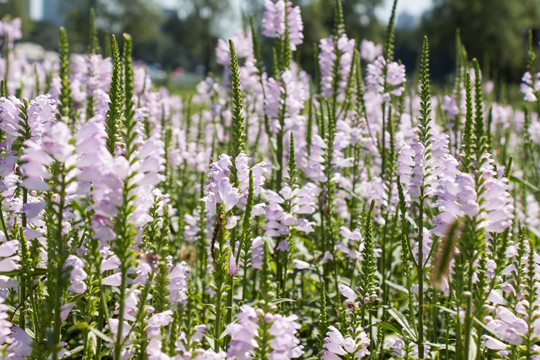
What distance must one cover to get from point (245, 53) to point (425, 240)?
11.3 ft

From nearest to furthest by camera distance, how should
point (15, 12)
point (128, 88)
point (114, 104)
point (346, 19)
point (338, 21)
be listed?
point (128, 88) → point (114, 104) → point (338, 21) → point (15, 12) → point (346, 19)

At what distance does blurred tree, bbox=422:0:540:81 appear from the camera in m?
39.3

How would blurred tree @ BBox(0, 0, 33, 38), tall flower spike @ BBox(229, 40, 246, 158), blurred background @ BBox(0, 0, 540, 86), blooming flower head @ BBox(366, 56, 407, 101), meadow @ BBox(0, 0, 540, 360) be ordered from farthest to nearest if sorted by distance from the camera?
blurred background @ BBox(0, 0, 540, 86)
blurred tree @ BBox(0, 0, 33, 38)
blooming flower head @ BBox(366, 56, 407, 101)
tall flower spike @ BBox(229, 40, 246, 158)
meadow @ BBox(0, 0, 540, 360)

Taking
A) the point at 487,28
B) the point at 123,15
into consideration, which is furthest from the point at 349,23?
the point at 123,15

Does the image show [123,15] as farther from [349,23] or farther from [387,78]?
[387,78]

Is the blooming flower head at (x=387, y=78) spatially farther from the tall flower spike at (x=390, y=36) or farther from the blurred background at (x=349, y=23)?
the blurred background at (x=349, y=23)

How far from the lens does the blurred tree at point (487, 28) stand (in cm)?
3931

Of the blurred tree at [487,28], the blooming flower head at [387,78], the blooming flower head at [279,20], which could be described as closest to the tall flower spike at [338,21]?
the blooming flower head at [279,20]

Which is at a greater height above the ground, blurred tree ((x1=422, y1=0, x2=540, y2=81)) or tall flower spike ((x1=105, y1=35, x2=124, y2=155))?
blurred tree ((x1=422, y1=0, x2=540, y2=81))

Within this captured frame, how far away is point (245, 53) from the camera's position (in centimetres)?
592

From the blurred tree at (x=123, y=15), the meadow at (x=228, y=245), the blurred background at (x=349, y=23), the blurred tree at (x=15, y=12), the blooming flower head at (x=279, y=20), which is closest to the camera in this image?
the meadow at (x=228, y=245)

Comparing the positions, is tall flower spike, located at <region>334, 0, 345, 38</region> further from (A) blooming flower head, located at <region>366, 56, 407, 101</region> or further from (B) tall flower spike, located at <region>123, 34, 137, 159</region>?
(B) tall flower spike, located at <region>123, 34, 137, 159</region>

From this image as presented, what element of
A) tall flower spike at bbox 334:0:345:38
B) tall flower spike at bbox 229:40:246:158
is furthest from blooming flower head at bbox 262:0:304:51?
tall flower spike at bbox 229:40:246:158

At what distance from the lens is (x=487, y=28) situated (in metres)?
39.5
